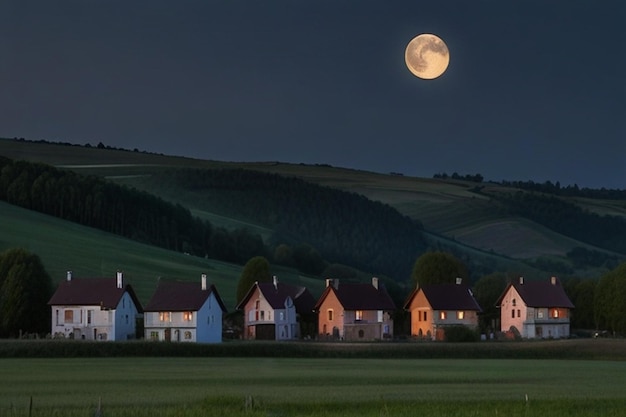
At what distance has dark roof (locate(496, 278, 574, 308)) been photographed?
13525 cm

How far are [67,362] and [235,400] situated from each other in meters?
34.2

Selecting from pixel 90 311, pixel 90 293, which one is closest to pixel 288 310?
pixel 90 293

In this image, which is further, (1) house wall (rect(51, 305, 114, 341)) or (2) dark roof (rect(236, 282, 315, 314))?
(2) dark roof (rect(236, 282, 315, 314))

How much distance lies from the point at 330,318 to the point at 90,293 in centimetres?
2559

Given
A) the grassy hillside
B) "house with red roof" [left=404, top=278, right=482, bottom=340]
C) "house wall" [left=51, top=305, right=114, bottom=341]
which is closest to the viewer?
"house wall" [left=51, top=305, right=114, bottom=341]

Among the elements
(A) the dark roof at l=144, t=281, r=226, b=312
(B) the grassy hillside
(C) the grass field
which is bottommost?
(C) the grass field

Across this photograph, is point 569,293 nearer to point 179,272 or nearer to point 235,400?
point 179,272

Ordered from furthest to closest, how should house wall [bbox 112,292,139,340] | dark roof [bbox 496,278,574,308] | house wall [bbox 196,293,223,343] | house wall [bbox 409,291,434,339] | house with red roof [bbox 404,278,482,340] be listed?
dark roof [bbox 496,278,574,308]
house wall [bbox 409,291,434,339]
house with red roof [bbox 404,278,482,340]
house wall [bbox 112,292,139,340]
house wall [bbox 196,293,223,343]

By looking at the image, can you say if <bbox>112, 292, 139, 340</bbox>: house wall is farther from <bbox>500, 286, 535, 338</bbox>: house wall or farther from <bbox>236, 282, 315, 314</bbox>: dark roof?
<bbox>500, 286, 535, 338</bbox>: house wall

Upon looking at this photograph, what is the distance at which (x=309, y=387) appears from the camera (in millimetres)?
A: 57219

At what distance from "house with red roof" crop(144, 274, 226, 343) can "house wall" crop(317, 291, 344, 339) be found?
14778 millimetres

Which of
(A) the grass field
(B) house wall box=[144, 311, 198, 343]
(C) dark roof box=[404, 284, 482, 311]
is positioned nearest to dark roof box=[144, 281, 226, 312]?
(B) house wall box=[144, 311, 198, 343]

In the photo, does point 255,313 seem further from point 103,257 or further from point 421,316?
point 103,257

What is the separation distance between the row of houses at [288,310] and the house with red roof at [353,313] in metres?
0.10
